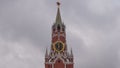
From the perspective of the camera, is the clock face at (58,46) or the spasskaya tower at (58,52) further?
the clock face at (58,46)

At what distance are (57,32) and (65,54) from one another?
21.2 ft

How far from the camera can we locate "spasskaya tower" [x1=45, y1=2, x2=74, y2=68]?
92.8 metres

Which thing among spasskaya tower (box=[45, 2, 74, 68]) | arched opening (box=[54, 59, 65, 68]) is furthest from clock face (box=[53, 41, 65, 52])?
arched opening (box=[54, 59, 65, 68])

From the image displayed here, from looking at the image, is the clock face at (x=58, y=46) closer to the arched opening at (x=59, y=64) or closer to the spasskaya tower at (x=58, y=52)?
the spasskaya tower at (x=58, y=52)

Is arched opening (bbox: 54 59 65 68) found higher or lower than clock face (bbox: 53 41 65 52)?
lower

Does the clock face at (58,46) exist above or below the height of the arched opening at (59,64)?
above

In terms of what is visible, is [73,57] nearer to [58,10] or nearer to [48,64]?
[48,64]

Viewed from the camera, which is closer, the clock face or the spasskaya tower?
the spasskaya tower

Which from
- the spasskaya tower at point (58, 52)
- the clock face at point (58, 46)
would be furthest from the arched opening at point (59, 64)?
the clock face at point (58, 46)

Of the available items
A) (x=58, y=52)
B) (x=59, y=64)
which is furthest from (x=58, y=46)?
(x=59, y=64)

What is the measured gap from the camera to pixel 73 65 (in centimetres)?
9269

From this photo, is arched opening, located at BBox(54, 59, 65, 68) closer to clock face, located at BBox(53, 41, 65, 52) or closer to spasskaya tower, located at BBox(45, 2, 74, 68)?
spasskaya tower, located at BBox(45, 2, 74, 68)

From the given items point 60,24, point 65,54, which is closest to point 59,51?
point 65,54

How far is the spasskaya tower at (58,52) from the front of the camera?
92750 mm
